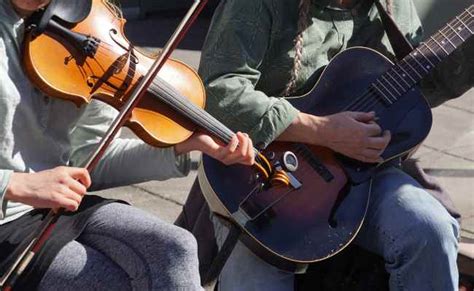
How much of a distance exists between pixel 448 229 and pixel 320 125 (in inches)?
17.5

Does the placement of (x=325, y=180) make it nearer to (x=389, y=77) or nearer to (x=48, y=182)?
(x=389, y=77)

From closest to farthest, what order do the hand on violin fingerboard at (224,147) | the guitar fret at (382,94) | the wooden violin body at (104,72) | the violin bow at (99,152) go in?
the violin bow at (99,152) < the wooden violin body at (104,72) < the hand on violin fingerboard at (224,147) < the guitar fret at (382,94)

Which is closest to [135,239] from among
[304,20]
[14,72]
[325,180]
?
[14,72]

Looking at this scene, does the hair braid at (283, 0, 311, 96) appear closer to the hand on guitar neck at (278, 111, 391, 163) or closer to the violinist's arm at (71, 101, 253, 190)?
the hand on guitar neck at (278, 111, 391, 163)

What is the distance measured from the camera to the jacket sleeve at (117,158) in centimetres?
254

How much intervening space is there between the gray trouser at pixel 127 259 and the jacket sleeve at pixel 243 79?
49 cm

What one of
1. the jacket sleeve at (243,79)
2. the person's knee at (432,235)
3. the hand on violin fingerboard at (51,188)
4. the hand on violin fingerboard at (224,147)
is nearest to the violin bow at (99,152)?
the hand on violin fingerboard at (51,188)

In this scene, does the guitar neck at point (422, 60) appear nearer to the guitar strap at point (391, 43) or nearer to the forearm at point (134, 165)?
the guitar strap at point (391, 43)

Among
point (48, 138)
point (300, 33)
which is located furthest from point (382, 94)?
point (48, 138)

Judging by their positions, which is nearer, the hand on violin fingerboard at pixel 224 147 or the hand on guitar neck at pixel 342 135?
the hand on violin fingerboard at pixel 224 147

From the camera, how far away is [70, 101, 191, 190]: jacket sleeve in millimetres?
2541

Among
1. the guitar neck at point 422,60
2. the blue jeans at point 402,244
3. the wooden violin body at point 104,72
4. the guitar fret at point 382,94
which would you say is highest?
the wooden violin body at point 104,72

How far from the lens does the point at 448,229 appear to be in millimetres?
2699

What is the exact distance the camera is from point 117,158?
2572mm
